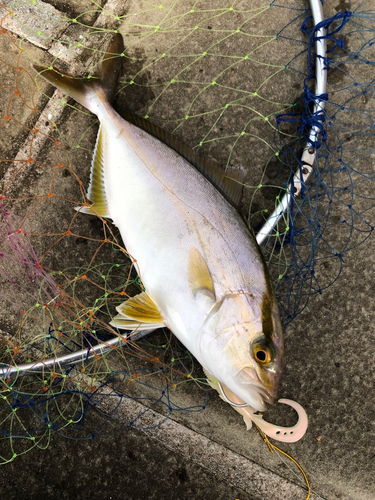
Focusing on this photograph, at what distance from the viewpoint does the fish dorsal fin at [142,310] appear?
191 centimetres

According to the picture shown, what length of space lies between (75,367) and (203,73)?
2.28m

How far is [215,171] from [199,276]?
65cm

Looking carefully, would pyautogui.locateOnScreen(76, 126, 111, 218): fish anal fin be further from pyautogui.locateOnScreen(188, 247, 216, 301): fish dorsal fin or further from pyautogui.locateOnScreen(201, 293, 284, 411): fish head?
pyautogui.locateOnScreen(201, 293, 284, 411): fish head

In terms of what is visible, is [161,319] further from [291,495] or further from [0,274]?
[291,495]

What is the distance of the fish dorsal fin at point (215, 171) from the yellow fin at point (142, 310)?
0.76 meters

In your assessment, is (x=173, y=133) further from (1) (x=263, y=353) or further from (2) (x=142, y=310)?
(1) (x=263, y=353)

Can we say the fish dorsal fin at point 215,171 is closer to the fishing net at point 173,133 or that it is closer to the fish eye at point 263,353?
the fishing net at point 173,133

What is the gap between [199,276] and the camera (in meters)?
1.79

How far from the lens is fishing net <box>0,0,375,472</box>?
91.7 inches

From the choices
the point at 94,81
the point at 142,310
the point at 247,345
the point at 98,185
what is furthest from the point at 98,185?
the point at 247,345

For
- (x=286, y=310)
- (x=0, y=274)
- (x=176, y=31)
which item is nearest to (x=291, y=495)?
(x=286, y=310)

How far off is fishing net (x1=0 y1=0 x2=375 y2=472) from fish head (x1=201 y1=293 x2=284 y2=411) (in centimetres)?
64

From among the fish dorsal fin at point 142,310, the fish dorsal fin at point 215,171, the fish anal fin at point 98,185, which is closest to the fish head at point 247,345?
the fish dorsal fin at point 142,310

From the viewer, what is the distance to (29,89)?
7.86ft
